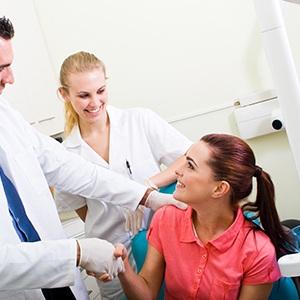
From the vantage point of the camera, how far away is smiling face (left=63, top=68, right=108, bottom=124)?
1.62 meters

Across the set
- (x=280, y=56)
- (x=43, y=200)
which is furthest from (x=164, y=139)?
(x=280, y=56)

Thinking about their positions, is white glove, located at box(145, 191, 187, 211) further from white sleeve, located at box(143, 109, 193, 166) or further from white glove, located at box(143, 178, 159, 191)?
white sleeve, located at box(143, 109, 193, 166)

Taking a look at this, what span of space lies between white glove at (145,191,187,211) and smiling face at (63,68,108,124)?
17.2 inches

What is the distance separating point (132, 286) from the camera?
1.21 m

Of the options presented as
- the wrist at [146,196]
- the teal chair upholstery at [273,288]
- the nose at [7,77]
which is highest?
the nose at [7,77]

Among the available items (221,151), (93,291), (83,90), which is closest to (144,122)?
(83,90)

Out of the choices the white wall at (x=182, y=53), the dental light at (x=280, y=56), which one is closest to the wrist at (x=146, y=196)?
the dental light at (x=280, y=56)

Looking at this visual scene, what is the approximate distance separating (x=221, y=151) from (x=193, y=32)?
1340mm

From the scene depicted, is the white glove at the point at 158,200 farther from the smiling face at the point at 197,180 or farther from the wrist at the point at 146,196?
the smiling face at the point at 197,180

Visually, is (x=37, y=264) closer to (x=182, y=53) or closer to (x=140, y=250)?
(x=140, y=250)

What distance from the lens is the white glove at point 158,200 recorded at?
1413 millimetres

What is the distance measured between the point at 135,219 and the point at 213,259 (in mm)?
397

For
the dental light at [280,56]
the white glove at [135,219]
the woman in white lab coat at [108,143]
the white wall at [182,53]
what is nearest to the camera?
the dental light at [280,56]

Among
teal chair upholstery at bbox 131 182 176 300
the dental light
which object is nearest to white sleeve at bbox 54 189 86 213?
teal chair upholstery at bbox 131 182 176 300
